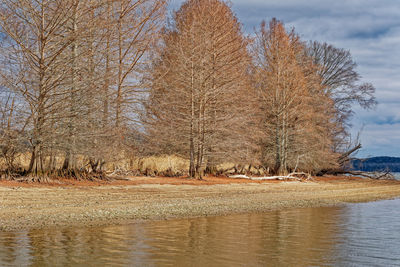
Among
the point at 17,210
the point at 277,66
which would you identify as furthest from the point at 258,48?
the point at 17,210

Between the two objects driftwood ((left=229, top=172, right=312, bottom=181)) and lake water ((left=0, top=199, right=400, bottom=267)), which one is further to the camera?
driftwood ((left=229, top=172, right=312, bottom=181))

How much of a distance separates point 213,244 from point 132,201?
6996 mm

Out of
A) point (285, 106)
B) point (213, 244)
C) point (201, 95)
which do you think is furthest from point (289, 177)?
point (213, 244)

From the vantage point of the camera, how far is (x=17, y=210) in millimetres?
12805

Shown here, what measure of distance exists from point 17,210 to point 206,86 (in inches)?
656

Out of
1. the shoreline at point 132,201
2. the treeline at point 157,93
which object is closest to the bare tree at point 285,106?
the treeline at point 157,93

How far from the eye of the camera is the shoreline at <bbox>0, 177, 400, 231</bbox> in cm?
1205

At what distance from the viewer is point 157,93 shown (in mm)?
27000

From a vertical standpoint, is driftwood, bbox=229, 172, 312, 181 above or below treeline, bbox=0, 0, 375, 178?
below

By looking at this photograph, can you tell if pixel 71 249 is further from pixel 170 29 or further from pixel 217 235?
pixel 170 29

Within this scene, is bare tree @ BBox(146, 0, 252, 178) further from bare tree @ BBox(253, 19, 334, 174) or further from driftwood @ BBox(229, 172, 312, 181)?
bare tree @ BBox(253, 19, 334, 174)

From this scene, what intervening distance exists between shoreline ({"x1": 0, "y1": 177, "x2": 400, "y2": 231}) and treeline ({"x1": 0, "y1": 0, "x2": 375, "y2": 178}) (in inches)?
97.2

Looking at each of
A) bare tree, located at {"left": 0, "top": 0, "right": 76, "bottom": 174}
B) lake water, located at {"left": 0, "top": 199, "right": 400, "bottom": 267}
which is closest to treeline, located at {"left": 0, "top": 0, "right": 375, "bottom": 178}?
bare tree, located at {"left": 0, "top": 0, "right": 76, "bottom": 174}

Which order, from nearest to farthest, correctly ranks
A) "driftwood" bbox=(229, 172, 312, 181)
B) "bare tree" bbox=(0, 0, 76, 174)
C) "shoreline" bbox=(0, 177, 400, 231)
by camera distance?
1. "shoreline" bbox=(0, 177, 400, 231)
2. "bare tree" bbox=(0, 0, 76, 174)
3. "driftwood" bbox=(229, 172, 312, 181)
